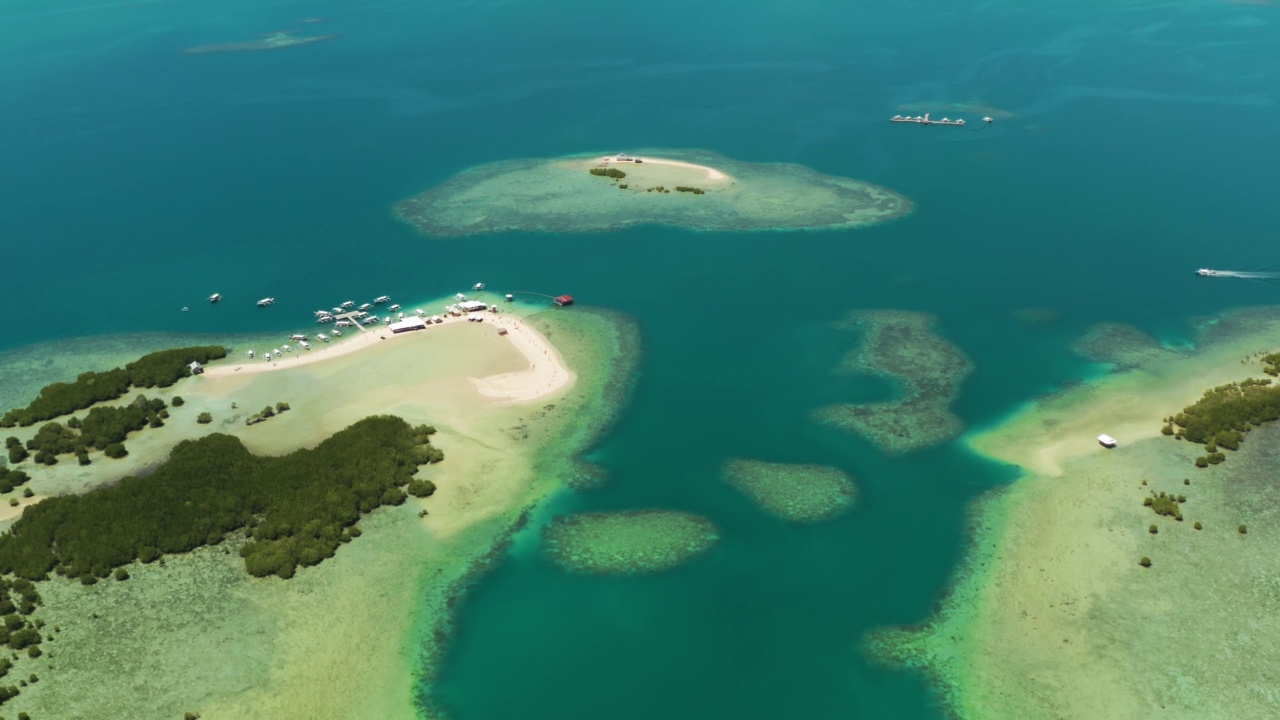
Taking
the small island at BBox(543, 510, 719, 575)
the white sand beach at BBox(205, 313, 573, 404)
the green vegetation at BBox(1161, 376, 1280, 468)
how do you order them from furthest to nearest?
the white sand beach at BBox(205, 313, 573, 404)
the green vegetation at BBox(1161, 376, 1280, 468)
the small island at BBox(543, 510, 719, 575)

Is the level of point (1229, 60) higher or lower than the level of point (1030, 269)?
higher

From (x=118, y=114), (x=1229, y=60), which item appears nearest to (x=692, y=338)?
(x=118, y=114)

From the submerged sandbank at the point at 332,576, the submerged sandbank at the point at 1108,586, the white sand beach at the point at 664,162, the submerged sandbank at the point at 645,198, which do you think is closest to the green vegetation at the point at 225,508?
the submerged sandbank at the point at 332,576

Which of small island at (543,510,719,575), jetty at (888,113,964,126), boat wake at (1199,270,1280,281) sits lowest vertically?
small island at (543,510,719,575)

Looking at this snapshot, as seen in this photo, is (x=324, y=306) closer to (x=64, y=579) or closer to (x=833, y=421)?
(x=64, y=579)

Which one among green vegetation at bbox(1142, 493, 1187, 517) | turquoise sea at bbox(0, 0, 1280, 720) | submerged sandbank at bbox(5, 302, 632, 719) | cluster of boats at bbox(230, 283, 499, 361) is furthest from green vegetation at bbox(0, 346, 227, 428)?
green vegetation at bbox(1142, 493, 1187, 517)

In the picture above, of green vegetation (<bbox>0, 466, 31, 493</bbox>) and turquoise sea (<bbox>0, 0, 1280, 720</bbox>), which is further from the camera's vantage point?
green vegetation (<bbox>0, 466, 31, 493</bbox>)

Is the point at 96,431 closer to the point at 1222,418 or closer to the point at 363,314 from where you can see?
the point at 363,314

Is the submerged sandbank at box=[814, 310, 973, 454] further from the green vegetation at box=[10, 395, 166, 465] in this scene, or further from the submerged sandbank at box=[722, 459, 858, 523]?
the green vegetation at box=[10, 395, 166, 465]
